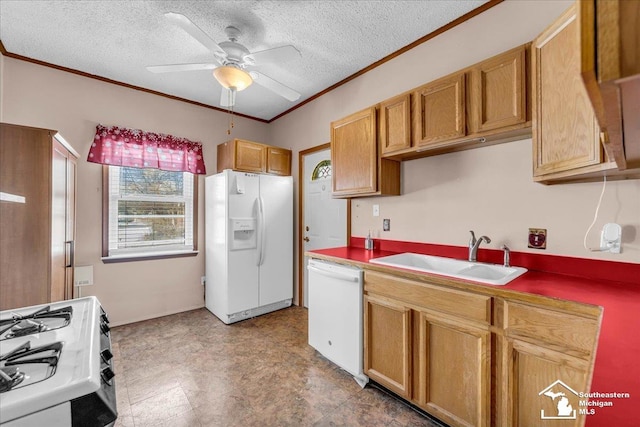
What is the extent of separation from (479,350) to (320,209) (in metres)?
2.36

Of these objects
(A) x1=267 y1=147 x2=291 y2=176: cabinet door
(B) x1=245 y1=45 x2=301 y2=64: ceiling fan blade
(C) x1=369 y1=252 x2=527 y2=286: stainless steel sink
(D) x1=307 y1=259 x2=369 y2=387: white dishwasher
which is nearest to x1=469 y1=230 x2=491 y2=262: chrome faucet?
(C) x1=369 y1=252 x2=527 y2=286: stainless steel sink

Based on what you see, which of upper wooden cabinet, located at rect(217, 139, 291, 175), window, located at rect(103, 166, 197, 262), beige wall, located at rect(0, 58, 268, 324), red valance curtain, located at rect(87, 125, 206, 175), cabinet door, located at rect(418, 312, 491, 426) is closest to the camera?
cabinet door, located at rect(418, 312, 491, 426)

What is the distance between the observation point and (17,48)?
2.50m

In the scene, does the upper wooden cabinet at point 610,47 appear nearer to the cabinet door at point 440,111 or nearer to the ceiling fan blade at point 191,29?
the cabinet door at point 440,111

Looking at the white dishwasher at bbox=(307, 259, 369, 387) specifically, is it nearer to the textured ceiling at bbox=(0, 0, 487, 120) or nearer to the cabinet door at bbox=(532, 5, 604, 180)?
the cabinet door at bbox=(532, 5, 604, 180)

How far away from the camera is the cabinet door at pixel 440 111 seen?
6.06 feet

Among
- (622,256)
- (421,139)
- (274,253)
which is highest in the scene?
(421,139)

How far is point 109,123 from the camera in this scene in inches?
122

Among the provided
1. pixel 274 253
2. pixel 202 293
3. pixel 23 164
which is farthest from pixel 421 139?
pixel 202 293

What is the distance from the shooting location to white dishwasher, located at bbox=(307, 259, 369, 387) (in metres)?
2.07

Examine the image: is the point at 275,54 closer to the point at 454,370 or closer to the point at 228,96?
the point at 228,96

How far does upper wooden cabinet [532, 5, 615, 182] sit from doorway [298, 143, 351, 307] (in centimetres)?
185

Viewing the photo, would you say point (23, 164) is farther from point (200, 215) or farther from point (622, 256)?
point (622, 256)

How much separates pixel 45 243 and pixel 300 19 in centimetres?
247
